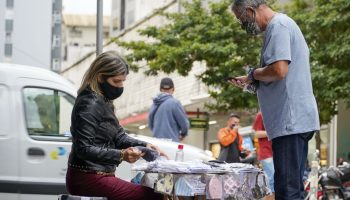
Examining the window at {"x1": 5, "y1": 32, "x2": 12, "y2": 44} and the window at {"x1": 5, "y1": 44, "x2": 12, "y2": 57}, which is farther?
the window at {"x1": 5, "y1": 32, "x2": 12, "y2": 44}

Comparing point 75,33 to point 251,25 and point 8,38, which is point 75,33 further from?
point 251,25

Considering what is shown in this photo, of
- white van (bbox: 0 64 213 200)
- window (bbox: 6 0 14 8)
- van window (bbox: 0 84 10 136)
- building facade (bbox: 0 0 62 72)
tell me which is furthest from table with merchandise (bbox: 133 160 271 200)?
window (bbox: 6 0 14 8)

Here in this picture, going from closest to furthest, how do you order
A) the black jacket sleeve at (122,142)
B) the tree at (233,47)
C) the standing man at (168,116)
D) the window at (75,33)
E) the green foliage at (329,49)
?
the black jacket sleeve at (122,142), the standing man at (168,116), the green foliage at (329,49), the tree at (233,47), the window at (75,33)

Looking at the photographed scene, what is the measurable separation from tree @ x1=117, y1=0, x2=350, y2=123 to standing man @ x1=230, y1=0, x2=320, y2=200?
687 inches

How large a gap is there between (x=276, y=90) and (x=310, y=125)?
31cm

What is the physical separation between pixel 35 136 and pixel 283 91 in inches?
207

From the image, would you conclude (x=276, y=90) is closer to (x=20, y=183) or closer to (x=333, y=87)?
(x=20, y=183)

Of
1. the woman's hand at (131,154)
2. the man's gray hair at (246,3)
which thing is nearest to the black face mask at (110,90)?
the woman's hand at (131,154)

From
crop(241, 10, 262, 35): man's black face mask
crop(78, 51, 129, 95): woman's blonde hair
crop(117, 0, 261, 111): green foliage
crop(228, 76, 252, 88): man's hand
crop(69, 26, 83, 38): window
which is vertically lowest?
crop(228, 76, 252, 88): man's hand

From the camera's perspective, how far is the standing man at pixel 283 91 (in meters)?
5.89

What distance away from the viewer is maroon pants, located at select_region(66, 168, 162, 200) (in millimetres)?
6012

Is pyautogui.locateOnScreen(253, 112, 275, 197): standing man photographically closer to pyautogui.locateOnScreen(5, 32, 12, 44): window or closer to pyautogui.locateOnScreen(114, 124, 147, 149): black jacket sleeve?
pyautogui.locateOnScreen(114, 124, 147, 149): black jacket sleeve

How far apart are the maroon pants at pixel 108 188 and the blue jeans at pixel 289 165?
30.4 inches

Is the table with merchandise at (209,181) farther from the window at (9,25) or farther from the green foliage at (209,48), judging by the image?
the green foliage at (209,48)
